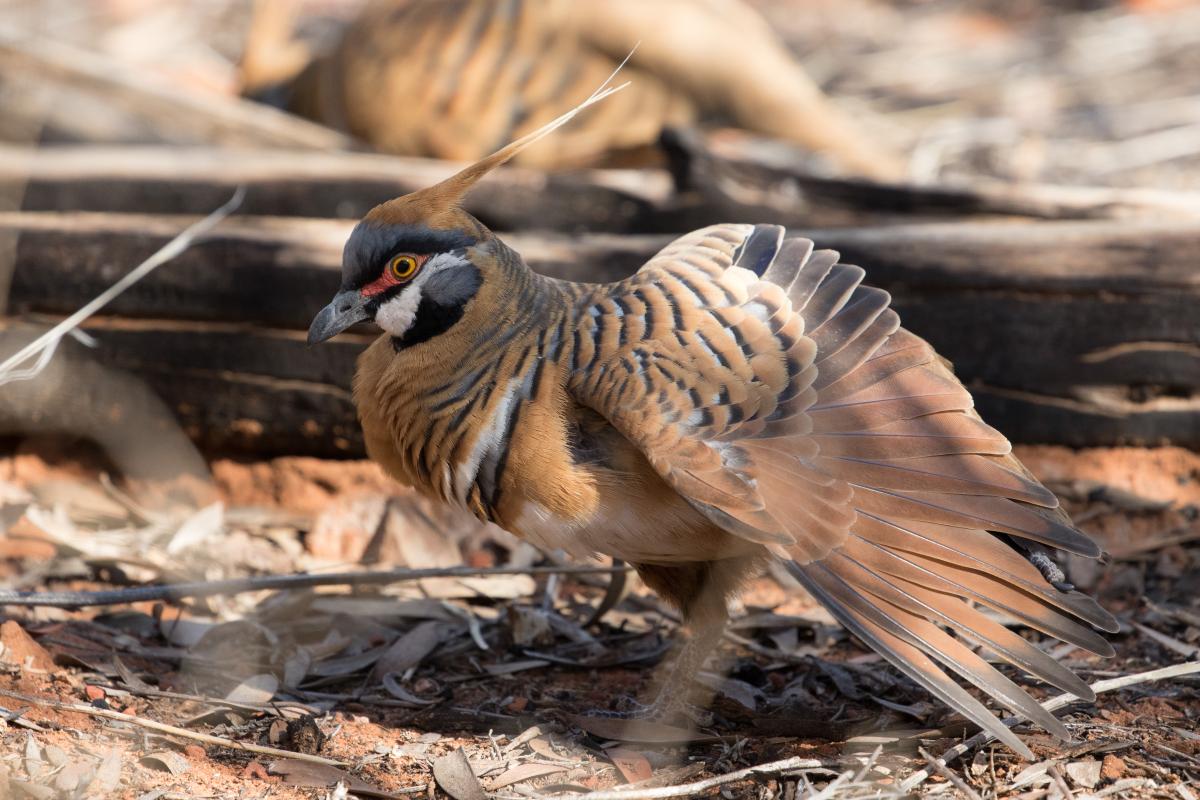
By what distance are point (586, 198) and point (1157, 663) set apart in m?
2.79

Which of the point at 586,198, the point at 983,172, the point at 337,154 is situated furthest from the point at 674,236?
the point at 983,172

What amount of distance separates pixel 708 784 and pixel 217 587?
1.64 m

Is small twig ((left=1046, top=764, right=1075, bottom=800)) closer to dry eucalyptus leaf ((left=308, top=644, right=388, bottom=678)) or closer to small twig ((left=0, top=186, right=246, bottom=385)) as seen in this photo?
dry eucalyptus leaf ((left=308, top=644, right=388, bottom=678))

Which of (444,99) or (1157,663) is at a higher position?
(444,99)

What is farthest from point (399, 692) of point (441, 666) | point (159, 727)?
point (159, 727)

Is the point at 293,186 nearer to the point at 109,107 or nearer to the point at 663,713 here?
the point at 109,107

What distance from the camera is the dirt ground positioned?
3049 millimetres

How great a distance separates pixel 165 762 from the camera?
3000 mm

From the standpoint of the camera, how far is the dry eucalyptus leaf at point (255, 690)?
11.4ft

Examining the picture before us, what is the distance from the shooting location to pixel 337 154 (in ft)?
18.7

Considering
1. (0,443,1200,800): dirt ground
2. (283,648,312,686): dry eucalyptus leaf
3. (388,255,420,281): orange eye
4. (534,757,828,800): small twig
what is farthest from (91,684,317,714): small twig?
(388,255,420,281): orange eye

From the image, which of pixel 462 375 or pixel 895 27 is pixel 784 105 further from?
pixel 462 375

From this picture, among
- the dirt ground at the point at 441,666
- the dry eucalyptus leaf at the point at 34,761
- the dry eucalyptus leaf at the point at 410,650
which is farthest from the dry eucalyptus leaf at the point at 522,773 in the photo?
the dry eucalyptus leaf at the point at 34,761

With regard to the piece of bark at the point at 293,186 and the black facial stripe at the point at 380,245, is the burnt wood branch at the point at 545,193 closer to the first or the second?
the piece of bark at the point at 293,186
